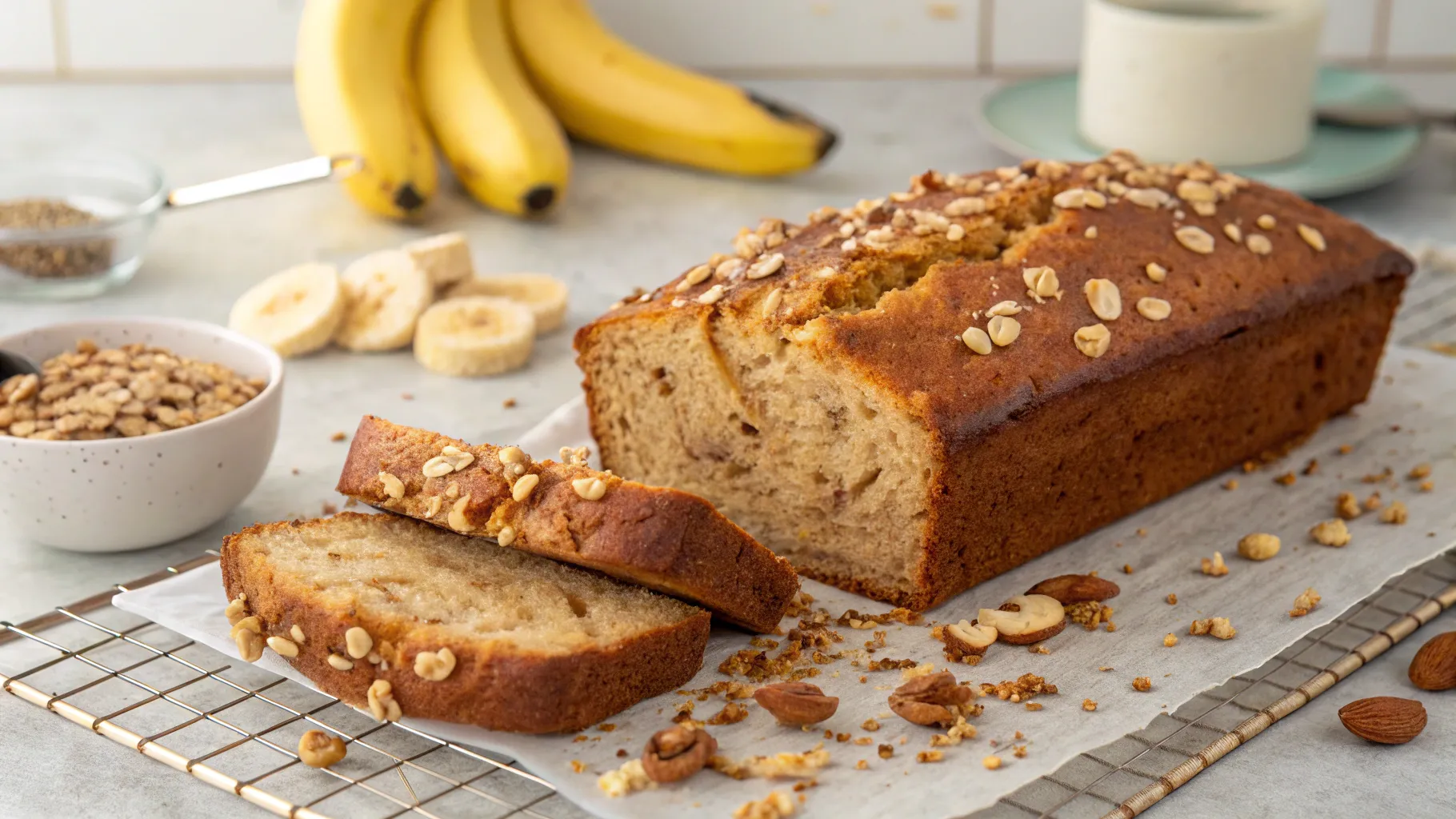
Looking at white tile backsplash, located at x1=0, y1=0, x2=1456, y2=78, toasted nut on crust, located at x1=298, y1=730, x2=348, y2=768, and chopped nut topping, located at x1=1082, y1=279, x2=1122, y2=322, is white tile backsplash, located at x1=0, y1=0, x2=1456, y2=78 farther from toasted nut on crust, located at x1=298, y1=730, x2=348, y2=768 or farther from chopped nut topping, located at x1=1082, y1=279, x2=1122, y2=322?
toasted nut on crust, located at x1=298, y1=730, x2=348, y2=768

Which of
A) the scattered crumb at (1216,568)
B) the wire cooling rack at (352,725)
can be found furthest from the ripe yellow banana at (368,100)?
the scattered crumb at (1216,568)

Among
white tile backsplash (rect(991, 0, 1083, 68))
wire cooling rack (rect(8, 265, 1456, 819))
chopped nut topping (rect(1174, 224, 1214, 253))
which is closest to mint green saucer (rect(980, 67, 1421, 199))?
white tile backsplash (rect(991, 0, 1083, 68))

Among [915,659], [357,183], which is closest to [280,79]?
[357,183]

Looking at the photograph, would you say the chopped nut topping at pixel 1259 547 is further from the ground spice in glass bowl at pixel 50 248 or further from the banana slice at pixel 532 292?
the ground spice in glass bowl at pixel 50 248

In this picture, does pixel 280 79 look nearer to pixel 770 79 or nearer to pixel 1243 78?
pixel 770 79

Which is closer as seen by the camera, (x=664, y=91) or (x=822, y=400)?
(x=822, y=400)
